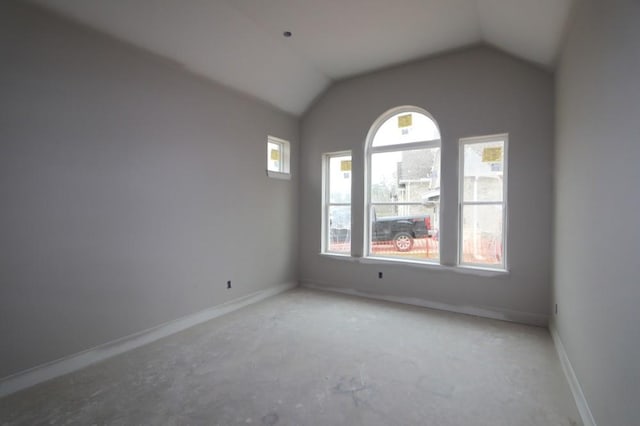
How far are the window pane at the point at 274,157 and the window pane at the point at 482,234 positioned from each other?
282cm

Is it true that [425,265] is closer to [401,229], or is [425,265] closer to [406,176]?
[401,229]

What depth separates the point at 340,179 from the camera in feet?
16.0

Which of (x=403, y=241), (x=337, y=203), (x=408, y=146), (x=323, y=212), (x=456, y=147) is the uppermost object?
(x=408, y=146)

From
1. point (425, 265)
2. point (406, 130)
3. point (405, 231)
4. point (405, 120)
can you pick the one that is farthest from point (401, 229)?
point (405, 120)

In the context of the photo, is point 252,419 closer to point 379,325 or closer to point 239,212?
point 379,325

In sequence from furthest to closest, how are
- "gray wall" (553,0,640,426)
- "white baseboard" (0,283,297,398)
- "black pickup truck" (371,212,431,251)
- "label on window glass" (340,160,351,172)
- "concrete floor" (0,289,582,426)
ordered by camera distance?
"label on window glass" (340,160,351,172) → "black pickup truck" (371,212,431,251) → "white baseboard" (0,283,297,398) → "concrete floor" (0,289,582,426) → "gray wall" (553,0,640,426)

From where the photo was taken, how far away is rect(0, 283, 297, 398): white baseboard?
85.8 inches

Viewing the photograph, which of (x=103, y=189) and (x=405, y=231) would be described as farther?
(x=405, y=231)

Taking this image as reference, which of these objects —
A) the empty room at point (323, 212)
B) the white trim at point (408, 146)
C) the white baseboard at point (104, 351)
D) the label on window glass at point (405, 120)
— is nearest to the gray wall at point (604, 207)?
the empty room at point (323, 212)

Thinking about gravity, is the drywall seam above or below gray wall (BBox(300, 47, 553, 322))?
below

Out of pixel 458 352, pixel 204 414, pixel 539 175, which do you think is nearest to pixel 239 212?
pixel 204 414

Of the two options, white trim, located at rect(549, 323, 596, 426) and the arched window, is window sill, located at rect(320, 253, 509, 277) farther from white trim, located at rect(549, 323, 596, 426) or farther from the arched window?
white trim, located at rect(549, 323, 596, 426)

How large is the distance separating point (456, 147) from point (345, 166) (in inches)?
66.5

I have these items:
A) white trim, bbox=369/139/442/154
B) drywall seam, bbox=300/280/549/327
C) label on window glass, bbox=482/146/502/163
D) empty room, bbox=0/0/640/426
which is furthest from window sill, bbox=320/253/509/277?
white trim, bbox=369/139/442/154
